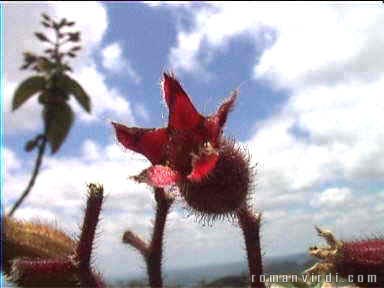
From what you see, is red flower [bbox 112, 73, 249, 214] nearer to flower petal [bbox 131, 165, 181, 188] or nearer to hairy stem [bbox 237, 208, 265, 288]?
flower petal [bbox 131, 165, 181, 188]

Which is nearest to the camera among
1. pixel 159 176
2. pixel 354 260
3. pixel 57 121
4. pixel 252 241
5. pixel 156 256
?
pixel 159 176

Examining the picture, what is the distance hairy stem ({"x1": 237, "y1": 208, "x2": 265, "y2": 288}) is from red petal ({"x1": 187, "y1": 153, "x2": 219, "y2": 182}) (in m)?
0.34

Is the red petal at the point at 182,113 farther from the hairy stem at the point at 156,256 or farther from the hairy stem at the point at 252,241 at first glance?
the hairy stem at the point at 156,256

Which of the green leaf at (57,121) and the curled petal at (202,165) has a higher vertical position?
the green leaf at (57,121)

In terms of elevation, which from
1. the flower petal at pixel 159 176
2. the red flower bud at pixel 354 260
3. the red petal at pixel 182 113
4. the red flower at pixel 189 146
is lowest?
the red flower bud at pixel 354 260

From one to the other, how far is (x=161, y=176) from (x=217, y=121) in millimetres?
292

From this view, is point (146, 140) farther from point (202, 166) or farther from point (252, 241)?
point (252, 241)

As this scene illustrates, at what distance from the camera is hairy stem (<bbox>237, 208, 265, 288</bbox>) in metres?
2.26

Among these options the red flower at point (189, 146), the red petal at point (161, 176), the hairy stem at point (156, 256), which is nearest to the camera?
the red petal at point (161, 176)

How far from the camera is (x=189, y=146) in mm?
2062

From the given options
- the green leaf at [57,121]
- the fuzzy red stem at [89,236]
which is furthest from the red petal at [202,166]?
the green leaf at [57,121]

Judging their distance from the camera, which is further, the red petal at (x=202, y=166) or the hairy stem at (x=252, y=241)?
the hairy stem at (x=252, y=241)

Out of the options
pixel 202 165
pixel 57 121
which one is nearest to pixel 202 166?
pixel 202 165

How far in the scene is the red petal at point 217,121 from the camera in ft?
6.74
